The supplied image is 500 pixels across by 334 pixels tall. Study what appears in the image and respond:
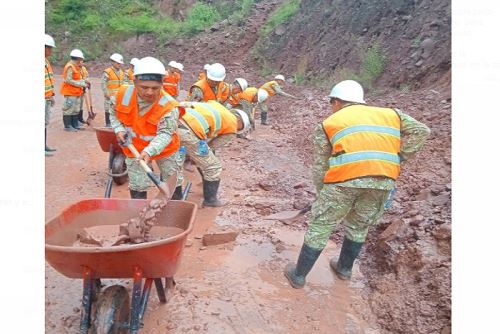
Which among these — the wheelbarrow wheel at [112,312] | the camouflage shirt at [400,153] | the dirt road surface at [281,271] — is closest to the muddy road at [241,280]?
the dirt road surface at [281,271]

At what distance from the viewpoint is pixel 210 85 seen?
6.75 metres

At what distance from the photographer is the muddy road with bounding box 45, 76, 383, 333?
3192 mm

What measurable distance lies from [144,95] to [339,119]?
5.53ft

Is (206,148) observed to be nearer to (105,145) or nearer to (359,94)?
(105,145)

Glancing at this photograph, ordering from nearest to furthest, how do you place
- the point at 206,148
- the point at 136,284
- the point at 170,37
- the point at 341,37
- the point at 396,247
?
the point at 136,284
the point at 396,247
the point at 206,148
the point at 341,37
the point at 170,37

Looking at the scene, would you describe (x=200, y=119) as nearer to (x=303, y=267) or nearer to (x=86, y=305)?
(x=303, y=267)

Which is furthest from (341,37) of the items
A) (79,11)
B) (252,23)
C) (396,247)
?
(79,11)

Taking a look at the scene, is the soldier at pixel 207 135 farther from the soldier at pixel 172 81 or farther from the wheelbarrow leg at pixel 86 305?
the soldier at pixel 172 81

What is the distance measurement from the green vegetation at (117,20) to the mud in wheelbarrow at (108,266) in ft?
60.3

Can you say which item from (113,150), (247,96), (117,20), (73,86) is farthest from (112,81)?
(117,20)

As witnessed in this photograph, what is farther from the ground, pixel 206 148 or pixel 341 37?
pixel 341 37

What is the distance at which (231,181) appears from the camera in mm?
6594

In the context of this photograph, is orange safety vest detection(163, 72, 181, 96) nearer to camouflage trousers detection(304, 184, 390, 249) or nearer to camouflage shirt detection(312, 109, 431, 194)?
camouflage shirt detection(312, 109, 431, 194)

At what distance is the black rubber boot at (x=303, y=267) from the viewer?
11.9 ft
